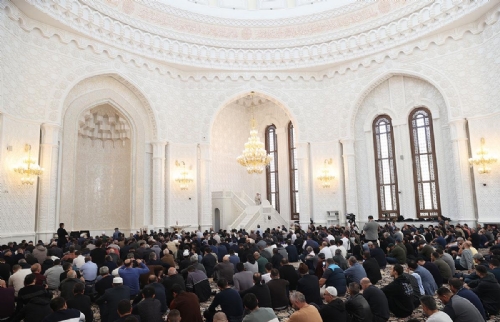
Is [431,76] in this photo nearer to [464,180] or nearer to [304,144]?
[464,180]

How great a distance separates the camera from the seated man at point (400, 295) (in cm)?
530


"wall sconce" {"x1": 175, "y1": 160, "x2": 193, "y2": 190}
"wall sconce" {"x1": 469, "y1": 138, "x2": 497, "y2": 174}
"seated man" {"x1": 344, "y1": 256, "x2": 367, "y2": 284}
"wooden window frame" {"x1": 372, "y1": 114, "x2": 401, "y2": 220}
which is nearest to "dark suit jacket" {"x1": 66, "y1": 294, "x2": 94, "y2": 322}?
"seated man" {"x1": 344, "y1": 256, "x2": 367, "y2": 284}

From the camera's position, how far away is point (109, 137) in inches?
662

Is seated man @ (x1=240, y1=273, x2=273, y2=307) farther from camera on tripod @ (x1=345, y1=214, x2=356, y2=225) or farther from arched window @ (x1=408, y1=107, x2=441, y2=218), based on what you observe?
arched window @ (x1=408, y1=107, x2=441, y2=218)

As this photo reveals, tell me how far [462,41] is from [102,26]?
13405 mm

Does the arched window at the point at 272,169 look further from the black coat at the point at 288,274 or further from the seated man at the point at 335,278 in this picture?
the seated man at the point at 335,278

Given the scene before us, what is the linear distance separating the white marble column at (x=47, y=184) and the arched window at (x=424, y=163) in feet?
45.8

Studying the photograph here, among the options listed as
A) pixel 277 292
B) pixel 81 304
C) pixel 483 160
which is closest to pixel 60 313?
pixel 81 304

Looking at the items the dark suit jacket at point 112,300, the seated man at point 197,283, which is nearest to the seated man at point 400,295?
the seated man at point 197,283

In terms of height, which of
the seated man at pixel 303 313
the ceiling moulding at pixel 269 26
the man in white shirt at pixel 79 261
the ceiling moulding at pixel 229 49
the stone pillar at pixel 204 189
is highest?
the ceiling moulding at pixel 269 26

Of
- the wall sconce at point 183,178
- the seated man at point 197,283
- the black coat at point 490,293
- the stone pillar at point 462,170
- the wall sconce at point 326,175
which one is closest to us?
the black coat at point 490,293

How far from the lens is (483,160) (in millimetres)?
13031

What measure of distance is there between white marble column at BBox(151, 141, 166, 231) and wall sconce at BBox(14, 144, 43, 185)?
198 inches

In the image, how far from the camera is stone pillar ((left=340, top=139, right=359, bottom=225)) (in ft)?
55.3
